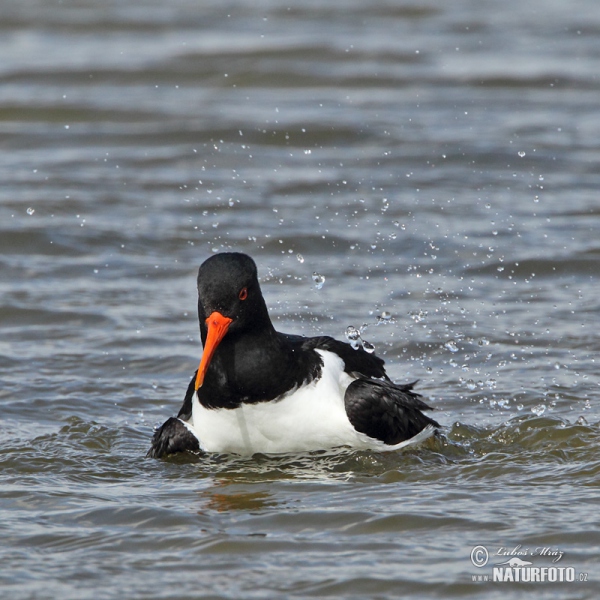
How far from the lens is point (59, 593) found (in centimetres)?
468

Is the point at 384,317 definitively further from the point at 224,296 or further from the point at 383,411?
the point at 224,296

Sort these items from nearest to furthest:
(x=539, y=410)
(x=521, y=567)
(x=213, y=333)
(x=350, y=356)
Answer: (x=521, y=567) → (x=213, y=333) → (x=350, y=356) → (x=539, y=410)

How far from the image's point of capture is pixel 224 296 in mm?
5609

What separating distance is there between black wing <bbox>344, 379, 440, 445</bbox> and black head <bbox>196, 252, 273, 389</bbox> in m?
0.68

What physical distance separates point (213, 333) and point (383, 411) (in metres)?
1.00

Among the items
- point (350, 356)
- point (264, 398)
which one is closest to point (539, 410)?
point (350, 356)

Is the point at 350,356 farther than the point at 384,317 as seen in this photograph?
No

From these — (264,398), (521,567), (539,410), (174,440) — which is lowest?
(521,567)

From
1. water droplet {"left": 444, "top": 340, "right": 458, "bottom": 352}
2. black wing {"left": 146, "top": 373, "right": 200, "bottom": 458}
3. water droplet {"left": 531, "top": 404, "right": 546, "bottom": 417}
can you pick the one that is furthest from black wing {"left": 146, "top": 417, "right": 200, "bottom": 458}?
water droplet {"left": 444, "top": 340, "right": 458, "bottom": 352}

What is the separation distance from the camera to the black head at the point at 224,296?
18.4 ft

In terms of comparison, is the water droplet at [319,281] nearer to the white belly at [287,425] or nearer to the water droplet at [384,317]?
the water droplet at [384,317]

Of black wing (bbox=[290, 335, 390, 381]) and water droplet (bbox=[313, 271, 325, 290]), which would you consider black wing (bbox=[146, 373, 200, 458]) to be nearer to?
Result: black wing (bbox=[290, 335, 390, 381])

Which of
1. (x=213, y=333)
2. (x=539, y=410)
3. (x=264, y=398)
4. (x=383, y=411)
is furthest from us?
(x=539, y=410)

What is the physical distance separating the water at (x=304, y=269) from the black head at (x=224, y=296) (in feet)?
2.54
